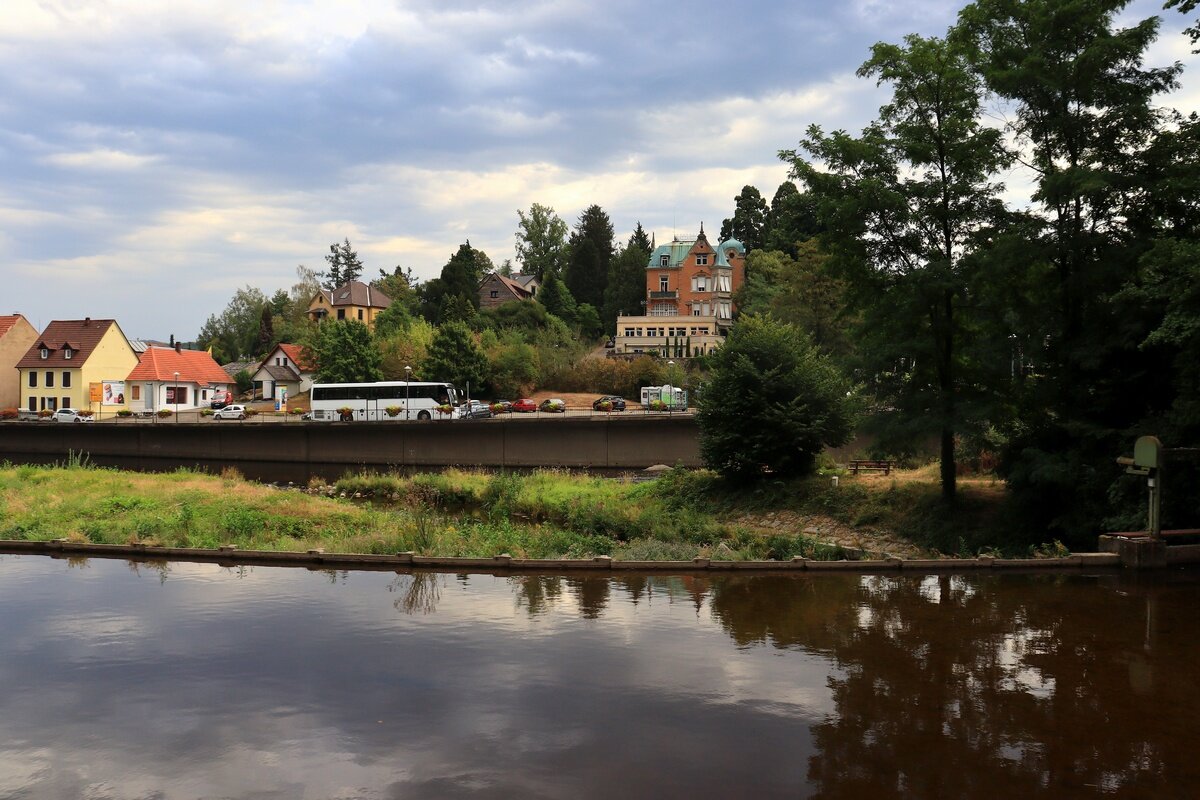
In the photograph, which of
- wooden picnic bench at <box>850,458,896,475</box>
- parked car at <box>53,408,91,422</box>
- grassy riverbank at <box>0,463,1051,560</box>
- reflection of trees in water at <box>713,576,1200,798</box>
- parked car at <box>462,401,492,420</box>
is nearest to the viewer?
reflection of trees in water at <box>713,576,1200,798</box>

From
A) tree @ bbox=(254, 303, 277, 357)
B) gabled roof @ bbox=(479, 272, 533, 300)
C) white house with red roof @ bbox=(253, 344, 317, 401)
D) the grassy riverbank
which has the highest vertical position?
gabled roof @ bbox=(479, 272, 533, 300)

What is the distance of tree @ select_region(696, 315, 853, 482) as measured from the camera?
3094 cm

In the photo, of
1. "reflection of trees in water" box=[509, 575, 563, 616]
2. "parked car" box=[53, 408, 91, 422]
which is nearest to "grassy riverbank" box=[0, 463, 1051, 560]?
"reflection of trees in water" box=[509, 575, 563, 616]

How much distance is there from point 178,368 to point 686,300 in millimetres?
52871

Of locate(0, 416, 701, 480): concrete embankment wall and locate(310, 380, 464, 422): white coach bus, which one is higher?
locate(310, 380, 464, 422): white coach bus

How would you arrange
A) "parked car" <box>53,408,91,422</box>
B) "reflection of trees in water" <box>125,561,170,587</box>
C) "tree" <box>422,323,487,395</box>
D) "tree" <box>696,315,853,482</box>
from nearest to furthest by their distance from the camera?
"reflection of trees in water" <box>125,561,170,587</box> < "tree" <box>696,315,853,482</box> < "parked car" <box>53,408,91,422</box> < "tree" <box>422,323,487,395</box>

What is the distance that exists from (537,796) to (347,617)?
5.69 metres

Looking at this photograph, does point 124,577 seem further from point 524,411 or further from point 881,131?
Answer: point 524,411

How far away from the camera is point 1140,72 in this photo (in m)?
20.6

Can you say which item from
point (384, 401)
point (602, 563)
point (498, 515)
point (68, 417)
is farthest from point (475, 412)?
point (602, 563)

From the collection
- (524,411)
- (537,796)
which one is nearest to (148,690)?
(537,796)

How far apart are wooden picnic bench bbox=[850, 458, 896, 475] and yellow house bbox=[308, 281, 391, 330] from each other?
268 feet

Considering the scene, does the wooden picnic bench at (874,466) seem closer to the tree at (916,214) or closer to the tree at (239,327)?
the tree at (916,214)

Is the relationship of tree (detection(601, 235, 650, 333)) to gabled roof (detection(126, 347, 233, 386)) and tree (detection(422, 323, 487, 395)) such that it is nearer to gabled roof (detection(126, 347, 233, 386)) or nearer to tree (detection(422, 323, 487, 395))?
tree (detection(422, 323, 487, 395))
